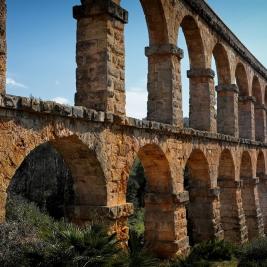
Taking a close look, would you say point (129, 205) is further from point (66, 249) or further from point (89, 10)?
point (89, 10)

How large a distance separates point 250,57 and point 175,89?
29.7 ft

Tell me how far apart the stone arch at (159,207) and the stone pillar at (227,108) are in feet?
19.9

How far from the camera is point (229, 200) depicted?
14.5 m

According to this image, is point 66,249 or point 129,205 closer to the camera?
point 66,249

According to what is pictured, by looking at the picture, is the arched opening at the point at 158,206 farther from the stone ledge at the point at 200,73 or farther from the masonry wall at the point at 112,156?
the stone ledge at the point at 200,73

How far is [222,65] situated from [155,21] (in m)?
5.56

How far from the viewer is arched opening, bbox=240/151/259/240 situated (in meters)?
16.7

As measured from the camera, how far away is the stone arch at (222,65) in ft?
46.6

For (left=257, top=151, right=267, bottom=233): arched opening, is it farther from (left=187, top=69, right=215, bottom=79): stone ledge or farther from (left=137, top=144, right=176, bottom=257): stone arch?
(left=137, top=144, right=176, bottom=257): stone arch

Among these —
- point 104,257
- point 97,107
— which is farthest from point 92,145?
point 104,257

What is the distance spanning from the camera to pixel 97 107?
7090 mm

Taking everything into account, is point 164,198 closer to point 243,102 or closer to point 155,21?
point 155,21

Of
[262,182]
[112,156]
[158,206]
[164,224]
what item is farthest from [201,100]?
[262,182]

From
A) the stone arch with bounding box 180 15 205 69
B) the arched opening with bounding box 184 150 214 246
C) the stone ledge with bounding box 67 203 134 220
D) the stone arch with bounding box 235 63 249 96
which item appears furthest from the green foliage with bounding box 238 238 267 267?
the stone arch with bounding box 235 63 249 96
